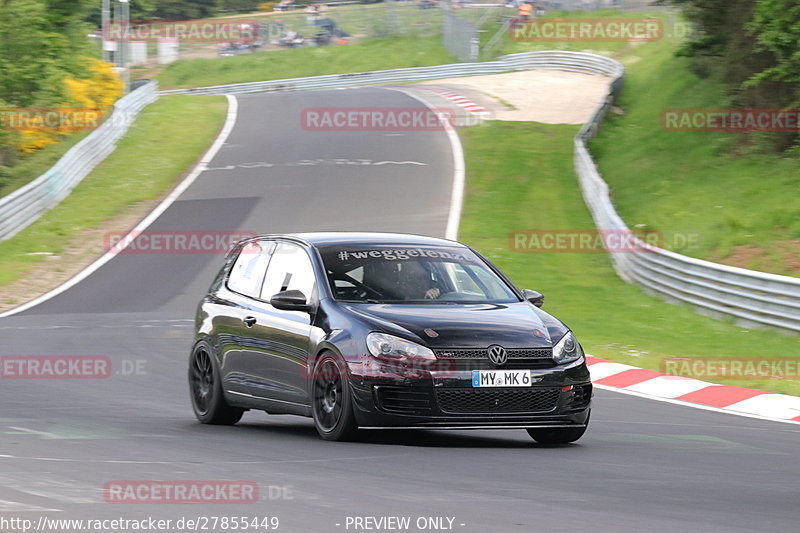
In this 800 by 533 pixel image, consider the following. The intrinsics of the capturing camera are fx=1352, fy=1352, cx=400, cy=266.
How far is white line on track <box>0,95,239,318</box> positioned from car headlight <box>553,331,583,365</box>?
44.8 ft

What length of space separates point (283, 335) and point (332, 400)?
0.82 m

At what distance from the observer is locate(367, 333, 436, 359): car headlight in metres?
8.88

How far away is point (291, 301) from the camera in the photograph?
9.53 meters

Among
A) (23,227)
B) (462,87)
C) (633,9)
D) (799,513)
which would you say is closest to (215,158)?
(23,227)

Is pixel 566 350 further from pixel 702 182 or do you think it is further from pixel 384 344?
pixel 702 182

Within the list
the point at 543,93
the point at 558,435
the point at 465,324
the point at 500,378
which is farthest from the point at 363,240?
the point at 543,93

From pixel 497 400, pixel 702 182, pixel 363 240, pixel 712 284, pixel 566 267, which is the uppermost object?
pixel 363 240

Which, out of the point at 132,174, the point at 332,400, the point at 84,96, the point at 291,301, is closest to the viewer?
the point at 332,400

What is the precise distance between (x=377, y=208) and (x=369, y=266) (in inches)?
807

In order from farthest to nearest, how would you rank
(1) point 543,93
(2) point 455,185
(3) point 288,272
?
(1) point 543,93, (2) point 455,185, (3) point 288,272

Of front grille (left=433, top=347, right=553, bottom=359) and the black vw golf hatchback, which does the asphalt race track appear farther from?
front grille (left=433, top=347, right=553, bottom=359)

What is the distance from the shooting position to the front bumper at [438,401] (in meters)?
8.88

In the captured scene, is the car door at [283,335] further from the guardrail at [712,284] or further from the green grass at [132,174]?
the green grass at [132,174]

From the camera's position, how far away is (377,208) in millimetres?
30391
